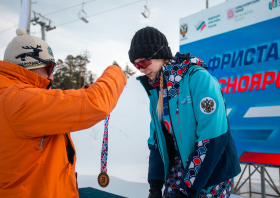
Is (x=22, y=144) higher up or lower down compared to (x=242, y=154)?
higher up

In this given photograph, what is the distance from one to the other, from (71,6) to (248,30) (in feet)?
24.7

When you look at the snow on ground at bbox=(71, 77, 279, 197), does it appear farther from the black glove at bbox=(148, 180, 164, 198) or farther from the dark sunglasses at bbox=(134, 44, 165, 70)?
the dark sunglasses at bbox=(134, 44, 165, 70)

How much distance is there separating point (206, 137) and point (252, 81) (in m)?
2.93

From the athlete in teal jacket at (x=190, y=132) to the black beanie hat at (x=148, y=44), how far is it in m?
0.02

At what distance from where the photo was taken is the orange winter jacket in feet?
2.58

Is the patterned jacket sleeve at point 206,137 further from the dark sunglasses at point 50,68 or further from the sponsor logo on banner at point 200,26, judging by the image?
the sponsor logo on banner at point 200,26

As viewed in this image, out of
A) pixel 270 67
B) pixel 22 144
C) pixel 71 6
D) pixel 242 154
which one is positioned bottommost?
pixel 242 154

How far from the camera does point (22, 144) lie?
2.80 feet

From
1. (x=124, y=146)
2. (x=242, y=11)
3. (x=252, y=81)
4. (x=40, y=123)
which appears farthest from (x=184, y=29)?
(x=124, y=146)

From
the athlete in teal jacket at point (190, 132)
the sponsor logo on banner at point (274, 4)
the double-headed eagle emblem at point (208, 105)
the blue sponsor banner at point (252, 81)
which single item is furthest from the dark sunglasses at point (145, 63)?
the sponsor logo on banner at point (274, 4)

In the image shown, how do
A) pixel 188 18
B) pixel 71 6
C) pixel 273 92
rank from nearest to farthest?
pixel 273 92
pixel 188 18
pixel 71 6

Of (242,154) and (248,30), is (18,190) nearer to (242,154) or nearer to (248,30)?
(242,154)

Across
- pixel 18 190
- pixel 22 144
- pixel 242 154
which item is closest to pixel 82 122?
pixel 22 144

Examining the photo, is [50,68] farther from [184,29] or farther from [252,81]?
[184,29]
